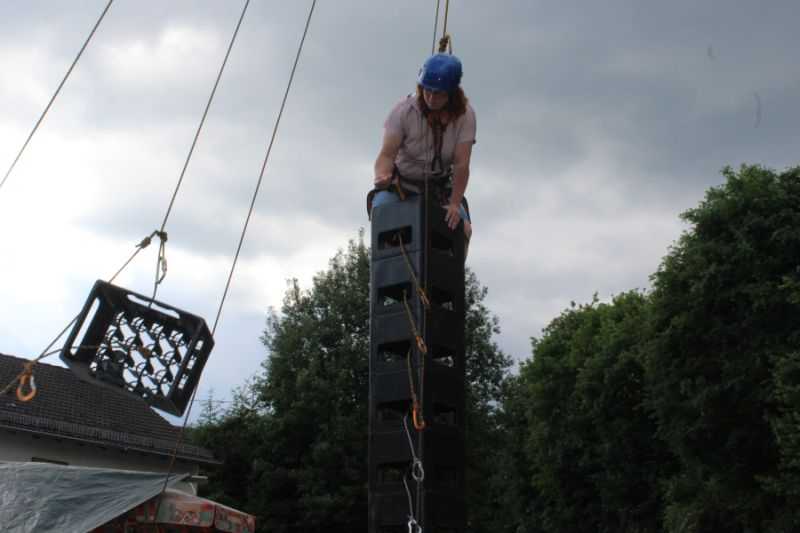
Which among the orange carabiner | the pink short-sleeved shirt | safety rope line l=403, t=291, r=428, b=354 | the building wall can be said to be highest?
the building wall

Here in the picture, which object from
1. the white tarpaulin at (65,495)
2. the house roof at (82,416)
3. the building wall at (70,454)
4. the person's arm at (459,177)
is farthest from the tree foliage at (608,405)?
the white tarpaulin at (65,495)

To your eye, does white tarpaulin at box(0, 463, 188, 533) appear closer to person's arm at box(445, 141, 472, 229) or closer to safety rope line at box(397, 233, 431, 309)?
safety rope line at box(397, 233, 431, 309)

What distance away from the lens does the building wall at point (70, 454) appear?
16125 mm

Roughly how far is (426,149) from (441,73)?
0.61 meters

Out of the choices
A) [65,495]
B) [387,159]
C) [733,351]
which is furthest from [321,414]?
[387,159]

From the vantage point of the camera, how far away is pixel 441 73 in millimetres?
5562

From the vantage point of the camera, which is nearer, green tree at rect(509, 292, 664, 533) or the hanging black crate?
the hanging black crate

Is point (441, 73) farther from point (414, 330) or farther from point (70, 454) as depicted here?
point (70, 454)

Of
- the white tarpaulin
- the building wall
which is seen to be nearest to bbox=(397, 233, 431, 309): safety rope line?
the white tarpaulin

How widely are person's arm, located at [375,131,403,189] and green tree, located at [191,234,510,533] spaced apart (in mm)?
15943

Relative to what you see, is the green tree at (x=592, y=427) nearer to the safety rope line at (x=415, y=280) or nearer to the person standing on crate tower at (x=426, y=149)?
the person standing on crate tower at (x=426, y=149)

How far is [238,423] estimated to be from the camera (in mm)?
23359

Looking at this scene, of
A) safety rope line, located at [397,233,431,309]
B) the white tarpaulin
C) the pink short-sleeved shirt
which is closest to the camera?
safety rope line, located at [397,233,431,309]

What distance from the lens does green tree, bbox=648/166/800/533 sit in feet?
46.0
